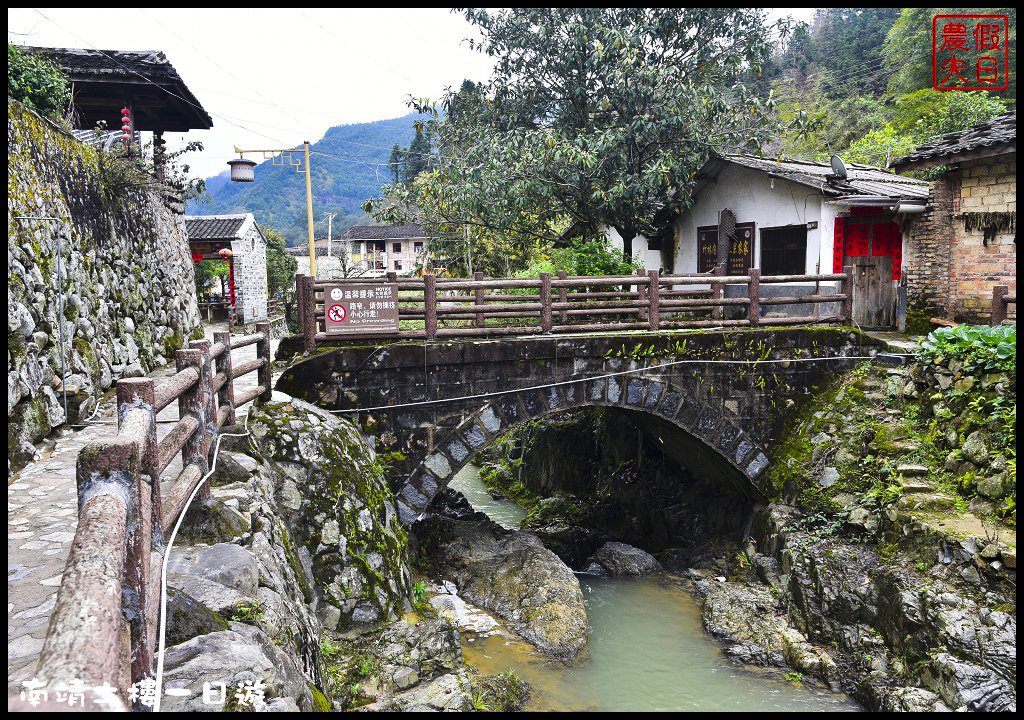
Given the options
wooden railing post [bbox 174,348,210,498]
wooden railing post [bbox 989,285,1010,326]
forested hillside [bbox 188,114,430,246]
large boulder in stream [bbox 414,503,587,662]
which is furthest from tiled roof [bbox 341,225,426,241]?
wooden railing post [bbox 174,348,210,498]

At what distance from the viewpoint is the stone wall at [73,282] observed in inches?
308

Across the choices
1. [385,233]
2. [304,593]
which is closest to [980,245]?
[304,593]

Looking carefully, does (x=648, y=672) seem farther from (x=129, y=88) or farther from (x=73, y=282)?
(x=129, y=88)

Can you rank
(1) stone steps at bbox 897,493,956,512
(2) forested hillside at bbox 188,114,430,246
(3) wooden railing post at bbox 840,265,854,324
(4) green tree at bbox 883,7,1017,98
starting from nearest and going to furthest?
(1) stone steps at bbox 897,493,956,512
(3) wooden railing post at bbox 840,265,854,324
(4) green tree at bbox 883,7,1017,98
(2) forested hillside at bbox 188,114,430,246

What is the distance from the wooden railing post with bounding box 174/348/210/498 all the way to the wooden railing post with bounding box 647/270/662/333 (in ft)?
24.0

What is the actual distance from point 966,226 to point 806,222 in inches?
120

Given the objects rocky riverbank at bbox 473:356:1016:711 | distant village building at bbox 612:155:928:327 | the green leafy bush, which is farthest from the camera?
distant village building at bbox 612:155:928:327

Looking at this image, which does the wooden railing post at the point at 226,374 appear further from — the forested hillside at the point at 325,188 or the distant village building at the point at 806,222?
the forested hillside at the point at 325,188

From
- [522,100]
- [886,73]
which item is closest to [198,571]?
[522,100]

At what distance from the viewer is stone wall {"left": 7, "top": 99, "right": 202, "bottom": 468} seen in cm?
782

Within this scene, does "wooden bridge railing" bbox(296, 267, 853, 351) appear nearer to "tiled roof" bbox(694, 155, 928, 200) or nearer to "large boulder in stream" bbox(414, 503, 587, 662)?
"tiled roof" bbox(694, 155, 928, 200)

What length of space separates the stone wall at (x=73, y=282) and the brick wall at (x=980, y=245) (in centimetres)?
1473

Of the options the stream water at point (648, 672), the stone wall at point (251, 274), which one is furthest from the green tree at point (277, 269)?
the stream water at point (648, 672)

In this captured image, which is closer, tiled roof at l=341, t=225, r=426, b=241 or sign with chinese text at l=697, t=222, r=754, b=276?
sign with chinese text at l=697, t=222, r=754, b=276
